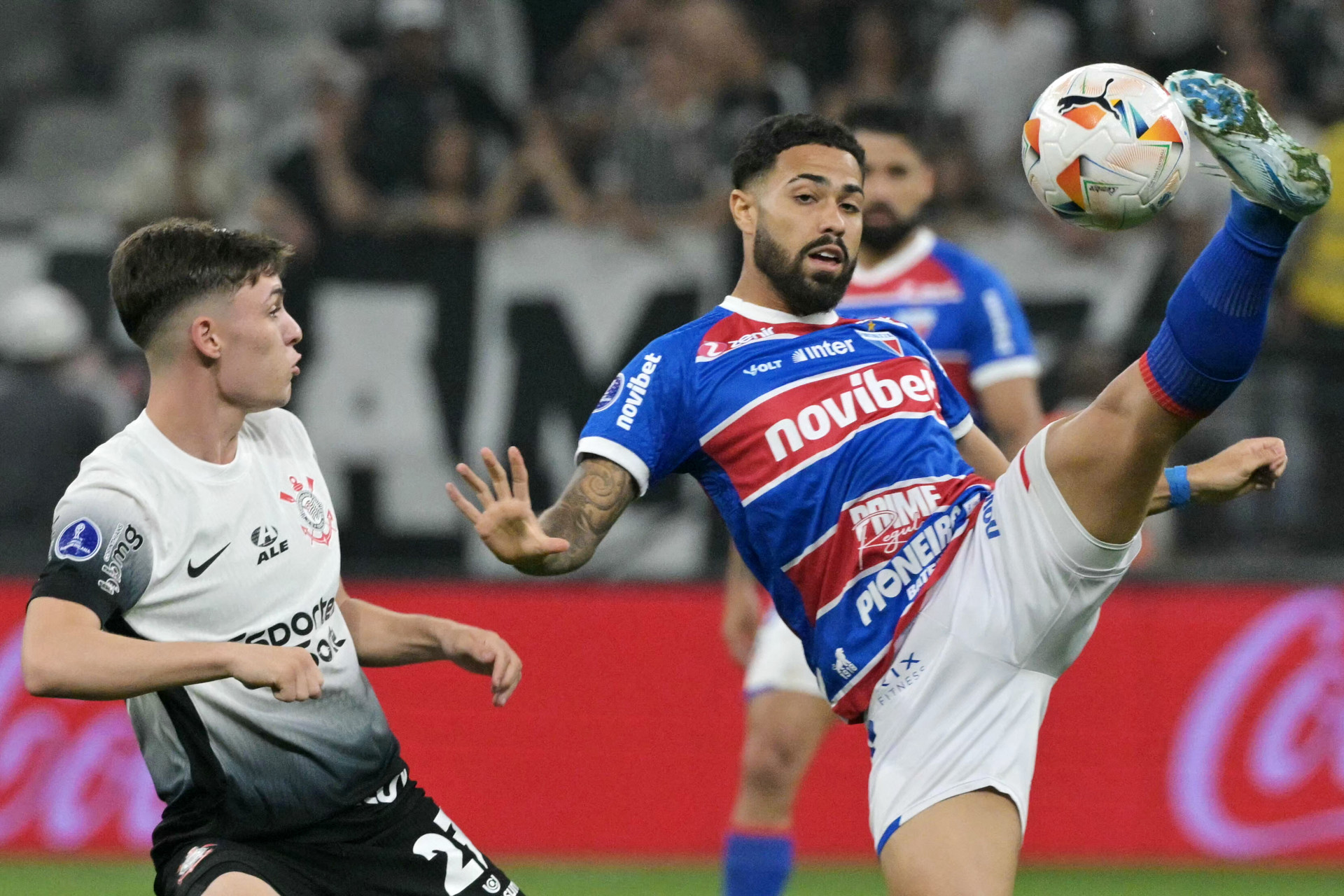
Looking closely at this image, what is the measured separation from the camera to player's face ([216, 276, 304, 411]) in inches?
143

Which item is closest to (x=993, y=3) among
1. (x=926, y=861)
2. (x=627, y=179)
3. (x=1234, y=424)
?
(x=627, y=179)

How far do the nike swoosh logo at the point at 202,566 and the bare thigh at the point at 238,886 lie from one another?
595mm

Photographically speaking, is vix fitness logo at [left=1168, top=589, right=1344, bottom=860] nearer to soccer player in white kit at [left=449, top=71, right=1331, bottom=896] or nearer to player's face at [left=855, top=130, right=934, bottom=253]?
player's face at [left=855, top=130, right=934, bottom=253]

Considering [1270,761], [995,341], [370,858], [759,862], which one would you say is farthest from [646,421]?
Answer: [1270,761]

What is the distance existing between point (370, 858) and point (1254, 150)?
2.27 metres

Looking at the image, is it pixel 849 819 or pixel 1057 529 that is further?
pixel 849 819

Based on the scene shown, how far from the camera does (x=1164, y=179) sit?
151 inches

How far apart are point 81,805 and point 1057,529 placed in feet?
18.2

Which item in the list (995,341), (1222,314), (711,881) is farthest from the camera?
(711,881)

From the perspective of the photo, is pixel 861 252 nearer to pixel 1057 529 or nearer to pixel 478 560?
pixel 1057 529

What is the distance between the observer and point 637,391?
13.5ft

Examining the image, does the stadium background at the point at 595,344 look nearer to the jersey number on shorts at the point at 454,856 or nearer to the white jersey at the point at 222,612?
the jersey number on shorts at the point at 454,856

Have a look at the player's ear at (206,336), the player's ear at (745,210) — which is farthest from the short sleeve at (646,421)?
the player's ear at (206,336)

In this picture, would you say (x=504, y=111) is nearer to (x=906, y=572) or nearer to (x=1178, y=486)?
(x=906, y=572)
